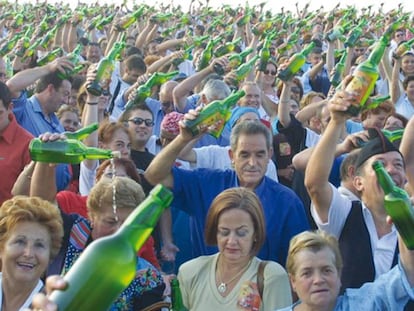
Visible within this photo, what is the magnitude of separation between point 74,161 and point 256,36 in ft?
23.6

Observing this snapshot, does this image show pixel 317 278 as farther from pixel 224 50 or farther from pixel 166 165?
pixel 224 50

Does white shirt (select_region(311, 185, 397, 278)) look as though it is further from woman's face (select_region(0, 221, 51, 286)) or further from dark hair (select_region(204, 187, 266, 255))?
woman's face (select_region(0, 221, 51, 286))

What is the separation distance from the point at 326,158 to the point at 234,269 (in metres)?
0.65

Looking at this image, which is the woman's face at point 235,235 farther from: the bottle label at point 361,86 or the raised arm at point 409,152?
the raised arm at point 409,152

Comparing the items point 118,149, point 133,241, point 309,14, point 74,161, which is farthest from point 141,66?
point 309,14

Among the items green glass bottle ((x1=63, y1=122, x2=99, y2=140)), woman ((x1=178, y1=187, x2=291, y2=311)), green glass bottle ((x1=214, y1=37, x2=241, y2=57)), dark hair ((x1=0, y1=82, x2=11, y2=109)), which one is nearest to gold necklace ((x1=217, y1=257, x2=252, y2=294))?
woman ((x1=178, y1=187, x2=291, y2=311))

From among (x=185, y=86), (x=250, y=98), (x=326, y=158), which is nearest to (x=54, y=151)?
(x=326, y=158)

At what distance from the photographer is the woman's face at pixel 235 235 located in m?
3.52

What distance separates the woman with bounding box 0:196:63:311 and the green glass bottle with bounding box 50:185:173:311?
1.01 m

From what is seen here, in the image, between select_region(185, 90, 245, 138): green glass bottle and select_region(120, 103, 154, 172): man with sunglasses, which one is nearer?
select_region(185, 90, 245, 138): green glass bottle

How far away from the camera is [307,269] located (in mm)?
3143

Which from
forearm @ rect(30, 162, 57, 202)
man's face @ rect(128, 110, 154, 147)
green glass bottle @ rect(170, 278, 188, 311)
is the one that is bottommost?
green glass bottle @ rect(170, 278, 188, 311)

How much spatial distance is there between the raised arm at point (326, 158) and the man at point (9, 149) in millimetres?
1858

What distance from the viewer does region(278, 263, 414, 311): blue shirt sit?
298 centimetres
